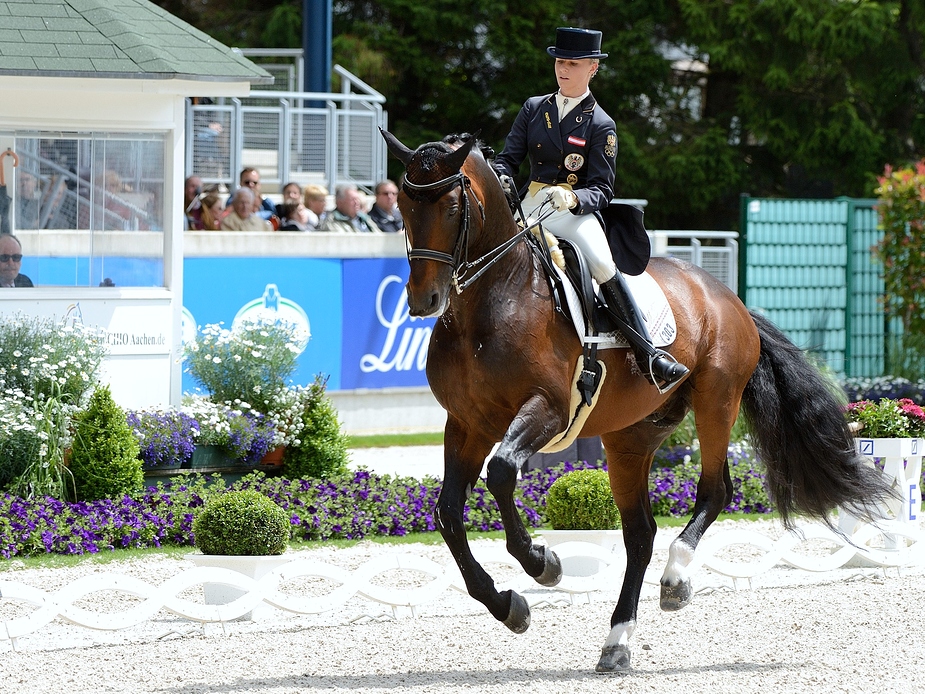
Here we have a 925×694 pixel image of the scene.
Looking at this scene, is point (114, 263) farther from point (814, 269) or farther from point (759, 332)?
point (814, 269)

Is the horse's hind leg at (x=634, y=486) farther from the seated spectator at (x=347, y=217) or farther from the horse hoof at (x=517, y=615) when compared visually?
the seated spectator at (x=347, y=217)

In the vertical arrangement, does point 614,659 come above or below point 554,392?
below

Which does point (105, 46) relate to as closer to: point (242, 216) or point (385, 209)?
point (242, 216)

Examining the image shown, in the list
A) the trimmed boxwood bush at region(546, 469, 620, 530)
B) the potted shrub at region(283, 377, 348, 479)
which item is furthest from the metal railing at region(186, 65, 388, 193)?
the trimmed boxwood bush at region(546, 469, 620, 530)

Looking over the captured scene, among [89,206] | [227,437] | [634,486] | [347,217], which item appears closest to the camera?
[634,486]

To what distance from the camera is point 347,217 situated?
1452cm

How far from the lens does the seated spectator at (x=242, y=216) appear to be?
534 inches

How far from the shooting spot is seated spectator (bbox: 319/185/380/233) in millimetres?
14398

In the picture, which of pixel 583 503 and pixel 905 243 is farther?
pixel 905 243

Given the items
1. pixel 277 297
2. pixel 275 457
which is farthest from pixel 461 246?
pixel 277 297

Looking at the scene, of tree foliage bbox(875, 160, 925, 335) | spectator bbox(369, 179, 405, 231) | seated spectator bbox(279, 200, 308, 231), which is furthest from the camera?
tree foliage bbox(875, 160, 925, 335)

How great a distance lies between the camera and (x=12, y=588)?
625 cm

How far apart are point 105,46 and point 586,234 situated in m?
6.05

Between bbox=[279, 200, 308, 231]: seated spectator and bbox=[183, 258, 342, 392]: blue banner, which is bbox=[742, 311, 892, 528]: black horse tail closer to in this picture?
bbox=[183, 258, 342, 392]: blue banner
